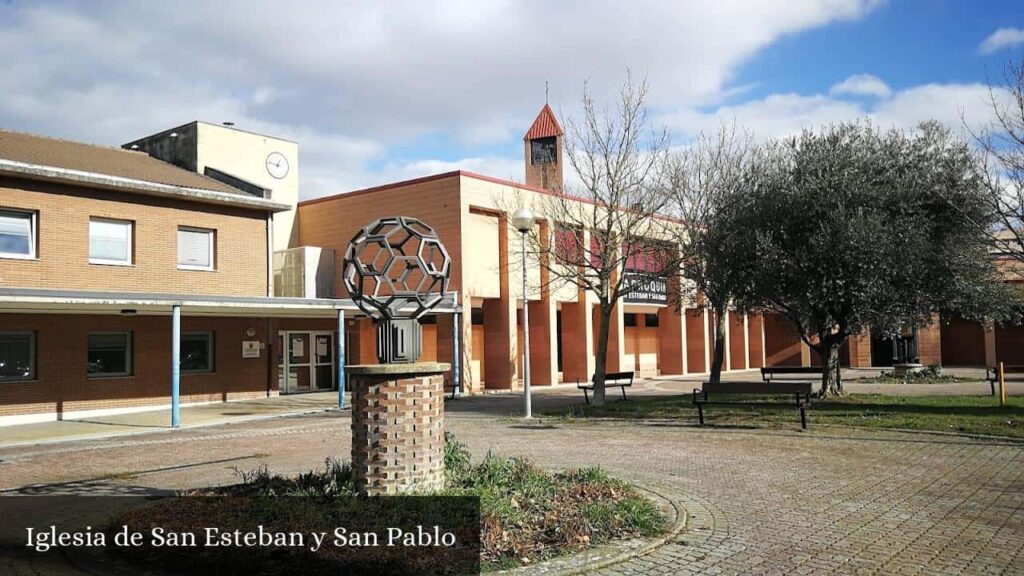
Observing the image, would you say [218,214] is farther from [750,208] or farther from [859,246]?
[859,246]

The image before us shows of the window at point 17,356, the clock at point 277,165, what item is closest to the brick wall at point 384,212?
the clock at point 277,165

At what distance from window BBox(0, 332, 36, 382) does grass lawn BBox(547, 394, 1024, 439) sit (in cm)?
1179

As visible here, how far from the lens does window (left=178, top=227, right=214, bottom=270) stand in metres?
21.3

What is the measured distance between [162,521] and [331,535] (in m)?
1.65

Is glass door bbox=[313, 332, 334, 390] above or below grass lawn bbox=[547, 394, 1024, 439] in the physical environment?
above

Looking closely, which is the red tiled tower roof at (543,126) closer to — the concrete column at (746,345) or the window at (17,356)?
the concrete column at (746,345)

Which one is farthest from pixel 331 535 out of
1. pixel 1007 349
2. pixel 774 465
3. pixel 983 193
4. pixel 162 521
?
pixel 1007 349

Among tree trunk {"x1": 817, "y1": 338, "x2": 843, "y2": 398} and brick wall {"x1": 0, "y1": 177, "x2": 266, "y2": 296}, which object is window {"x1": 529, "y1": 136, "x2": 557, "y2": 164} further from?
tree trunk {"x1": 817, "y1": 338, "x2": 843, "y2": 398}

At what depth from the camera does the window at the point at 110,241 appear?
1953 cm

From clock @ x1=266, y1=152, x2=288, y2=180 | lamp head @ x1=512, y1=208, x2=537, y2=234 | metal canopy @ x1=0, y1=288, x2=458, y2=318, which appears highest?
clock @ x1=266, y1=152, x2=288, y2=180

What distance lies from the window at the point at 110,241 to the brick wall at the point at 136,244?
20 cm

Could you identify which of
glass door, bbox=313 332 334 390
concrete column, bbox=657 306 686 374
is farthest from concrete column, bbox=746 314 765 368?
glass door, bbox=313 332 334 390

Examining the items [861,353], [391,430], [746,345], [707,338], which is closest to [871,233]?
[391,430]

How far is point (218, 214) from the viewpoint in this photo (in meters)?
22.0
